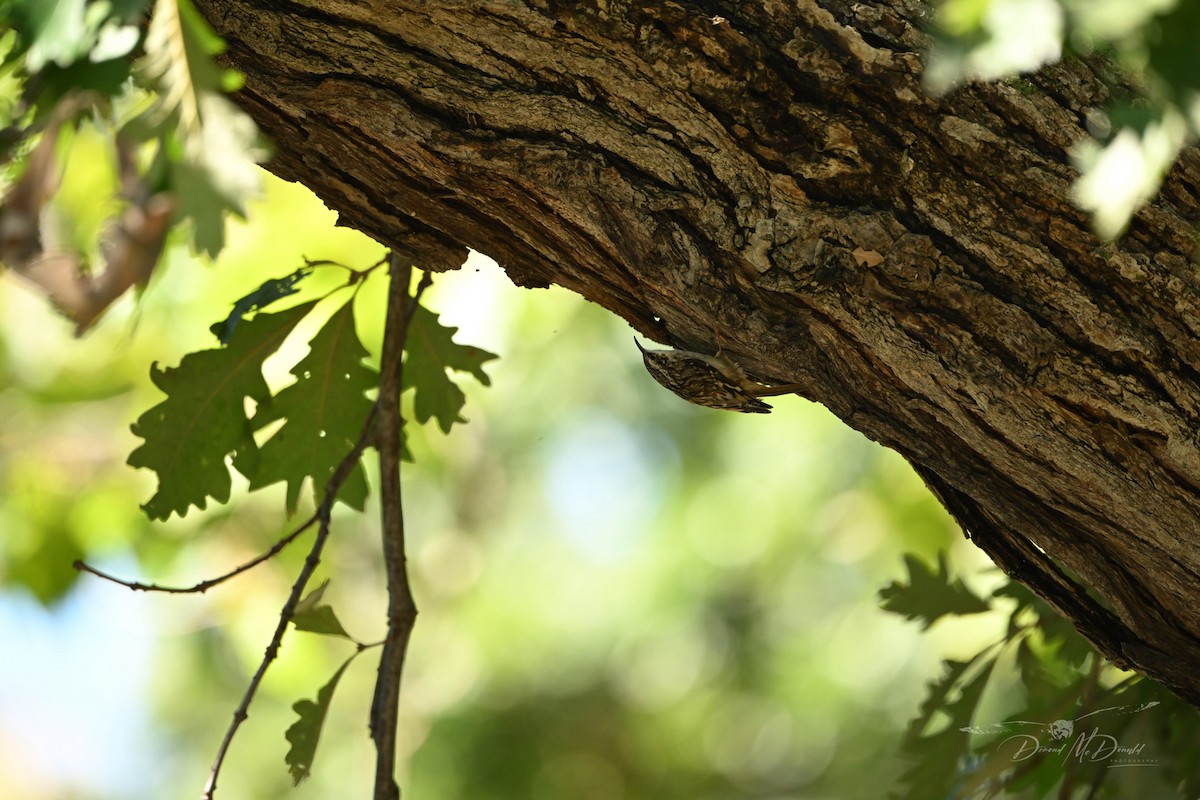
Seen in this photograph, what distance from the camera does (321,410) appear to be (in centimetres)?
119

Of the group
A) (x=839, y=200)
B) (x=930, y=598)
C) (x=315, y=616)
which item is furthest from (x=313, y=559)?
(x=930, y=598)

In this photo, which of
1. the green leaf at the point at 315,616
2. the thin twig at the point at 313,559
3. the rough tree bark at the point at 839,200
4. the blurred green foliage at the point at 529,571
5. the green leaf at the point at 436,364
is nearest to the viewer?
the rough tree bark at the point at 839,200

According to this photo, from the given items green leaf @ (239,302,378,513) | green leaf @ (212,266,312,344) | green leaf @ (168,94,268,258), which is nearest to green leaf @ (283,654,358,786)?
green leaf @ (239,302,378,513)

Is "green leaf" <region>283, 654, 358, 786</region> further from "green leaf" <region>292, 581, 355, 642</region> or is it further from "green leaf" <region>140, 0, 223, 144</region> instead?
"green leaf" <region>140, 0, 223, 144</region>

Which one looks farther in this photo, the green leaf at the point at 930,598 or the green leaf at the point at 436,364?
the green leaf at the point at 930,598

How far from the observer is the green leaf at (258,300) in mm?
1017

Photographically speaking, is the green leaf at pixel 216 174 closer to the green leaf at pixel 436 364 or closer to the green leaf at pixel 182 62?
the green leaf at pixel 182 62

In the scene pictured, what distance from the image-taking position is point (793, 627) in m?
3.99

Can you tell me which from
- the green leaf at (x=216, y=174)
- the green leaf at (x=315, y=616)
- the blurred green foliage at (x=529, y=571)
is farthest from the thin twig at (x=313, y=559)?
the blurred green foliage at (x=529, y=571)

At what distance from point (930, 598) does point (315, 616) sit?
0.81 m

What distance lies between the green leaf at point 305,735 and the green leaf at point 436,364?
312 millimetres

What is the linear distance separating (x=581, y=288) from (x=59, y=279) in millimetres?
446

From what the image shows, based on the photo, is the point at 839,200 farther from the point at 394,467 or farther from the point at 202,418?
the point at 202,418

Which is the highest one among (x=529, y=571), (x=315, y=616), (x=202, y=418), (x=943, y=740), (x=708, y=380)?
(x=529, y=571)
